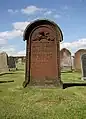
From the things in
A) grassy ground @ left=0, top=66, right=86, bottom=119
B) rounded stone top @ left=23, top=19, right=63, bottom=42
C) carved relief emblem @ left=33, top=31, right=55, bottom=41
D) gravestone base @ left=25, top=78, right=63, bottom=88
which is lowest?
grassy ground @ left=0, top=66, right=86, bottom=119

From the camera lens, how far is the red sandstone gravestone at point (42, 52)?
11.8 m

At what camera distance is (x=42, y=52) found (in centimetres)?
1185

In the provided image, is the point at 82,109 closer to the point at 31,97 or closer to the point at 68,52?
the point at 31,97

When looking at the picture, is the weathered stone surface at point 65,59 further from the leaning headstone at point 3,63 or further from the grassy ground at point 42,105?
the grassy ground at point 42,105

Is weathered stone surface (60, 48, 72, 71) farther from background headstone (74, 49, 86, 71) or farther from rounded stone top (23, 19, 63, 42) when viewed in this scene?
rounded stone top (23, 19, 63, 42)

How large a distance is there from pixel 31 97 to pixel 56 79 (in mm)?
2763

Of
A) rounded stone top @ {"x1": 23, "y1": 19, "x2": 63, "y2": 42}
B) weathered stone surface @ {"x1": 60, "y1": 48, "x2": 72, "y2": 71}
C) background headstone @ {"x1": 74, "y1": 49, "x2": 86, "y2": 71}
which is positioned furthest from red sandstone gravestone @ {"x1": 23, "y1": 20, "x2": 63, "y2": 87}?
weathered stone surface @ {"x1": 60, "y1": 48, "x2": 72, "y2": 71}

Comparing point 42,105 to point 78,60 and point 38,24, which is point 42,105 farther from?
point 78,60

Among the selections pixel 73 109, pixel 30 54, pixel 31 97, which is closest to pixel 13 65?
pixel 30 54

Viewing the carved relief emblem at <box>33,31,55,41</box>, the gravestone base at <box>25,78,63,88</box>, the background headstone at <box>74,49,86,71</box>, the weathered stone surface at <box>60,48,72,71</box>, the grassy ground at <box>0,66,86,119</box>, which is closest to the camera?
the grassy ground at <box>0,66,86,119</box>

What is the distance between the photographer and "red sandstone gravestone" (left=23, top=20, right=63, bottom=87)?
1177cm

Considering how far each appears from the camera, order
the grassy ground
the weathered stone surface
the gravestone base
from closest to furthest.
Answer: the grassy ground < the gravestone base < the weathered stone surface

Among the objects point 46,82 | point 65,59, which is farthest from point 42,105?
point 65,59

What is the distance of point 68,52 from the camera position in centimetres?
2848
